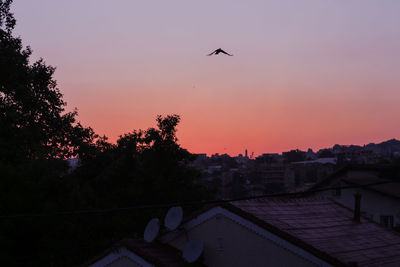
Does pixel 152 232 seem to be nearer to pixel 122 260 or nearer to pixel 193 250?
pixel 122 260

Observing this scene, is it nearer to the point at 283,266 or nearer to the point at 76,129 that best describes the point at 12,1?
the point at 76,129

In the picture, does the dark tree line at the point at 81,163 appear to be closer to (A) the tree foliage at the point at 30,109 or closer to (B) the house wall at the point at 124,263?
(A) the tree foliage at the point at 30,109

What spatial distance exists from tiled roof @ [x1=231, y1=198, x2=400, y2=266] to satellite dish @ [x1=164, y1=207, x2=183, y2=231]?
2.35 m

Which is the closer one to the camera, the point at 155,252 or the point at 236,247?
the point at 236,247

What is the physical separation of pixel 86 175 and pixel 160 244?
2296cm

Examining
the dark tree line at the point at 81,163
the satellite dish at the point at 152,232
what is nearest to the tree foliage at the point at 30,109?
the dark tree line at the point at 81,163

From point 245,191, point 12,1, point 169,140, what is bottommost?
point 245,191

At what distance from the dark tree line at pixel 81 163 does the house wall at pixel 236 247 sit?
1227cm

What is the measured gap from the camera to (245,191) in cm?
15175

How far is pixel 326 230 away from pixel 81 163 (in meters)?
27.4

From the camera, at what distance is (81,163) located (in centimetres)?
4306

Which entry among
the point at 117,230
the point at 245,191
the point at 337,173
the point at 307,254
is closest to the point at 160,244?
the point at 307,254

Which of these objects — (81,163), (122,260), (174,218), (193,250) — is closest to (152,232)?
(174,218)

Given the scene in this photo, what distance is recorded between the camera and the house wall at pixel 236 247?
1844 cm
